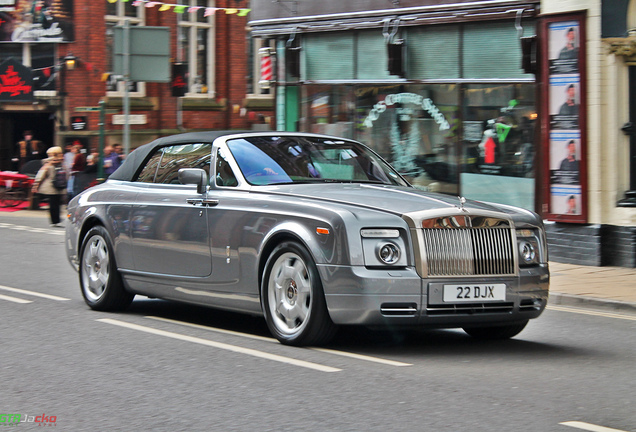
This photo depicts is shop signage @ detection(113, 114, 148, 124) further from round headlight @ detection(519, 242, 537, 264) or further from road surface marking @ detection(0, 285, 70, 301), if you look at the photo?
round headlight @ detection(519, 242, 537, 264)

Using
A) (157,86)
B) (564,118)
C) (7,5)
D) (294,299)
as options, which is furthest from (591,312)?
(7,5)

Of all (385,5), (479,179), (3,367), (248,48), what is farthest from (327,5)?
(248,48)

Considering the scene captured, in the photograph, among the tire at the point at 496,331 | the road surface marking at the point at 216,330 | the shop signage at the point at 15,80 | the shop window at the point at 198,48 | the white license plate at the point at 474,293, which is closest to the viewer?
the white license plate at the point at 474,293

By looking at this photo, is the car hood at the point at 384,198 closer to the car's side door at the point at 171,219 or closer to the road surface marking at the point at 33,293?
the car's side door at the point at 171,219

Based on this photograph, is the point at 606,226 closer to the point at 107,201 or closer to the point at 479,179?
the point at 479,179

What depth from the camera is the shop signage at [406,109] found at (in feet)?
58.5

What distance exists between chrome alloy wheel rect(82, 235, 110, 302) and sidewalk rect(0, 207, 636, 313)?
15.5 ft

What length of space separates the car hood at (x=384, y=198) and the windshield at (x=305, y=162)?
0.23 metres

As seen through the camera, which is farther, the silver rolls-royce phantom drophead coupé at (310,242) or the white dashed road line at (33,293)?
the white dashed road line at (33,293)

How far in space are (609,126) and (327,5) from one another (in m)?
6.87

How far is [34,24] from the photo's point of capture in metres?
34.3

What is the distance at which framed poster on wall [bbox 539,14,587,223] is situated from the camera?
14.7 meters

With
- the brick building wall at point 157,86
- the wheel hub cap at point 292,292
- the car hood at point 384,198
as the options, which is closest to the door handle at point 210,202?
the car hood at point 384,198

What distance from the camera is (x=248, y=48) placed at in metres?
39.1
